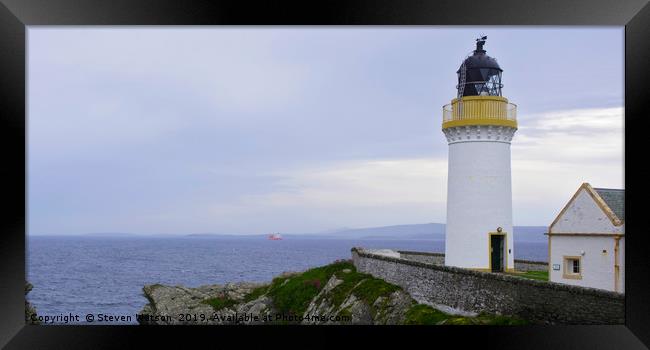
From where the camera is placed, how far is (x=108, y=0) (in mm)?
7023

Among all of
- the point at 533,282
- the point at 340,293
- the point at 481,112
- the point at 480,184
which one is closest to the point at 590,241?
the point at 533,282

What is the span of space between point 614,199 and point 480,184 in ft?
10.2

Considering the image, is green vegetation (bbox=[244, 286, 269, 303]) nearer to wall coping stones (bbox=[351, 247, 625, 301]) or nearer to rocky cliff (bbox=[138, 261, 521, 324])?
rocky cliff (bbox=[138, 261, 521, 324])

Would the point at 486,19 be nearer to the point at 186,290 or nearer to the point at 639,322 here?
the point at 639,322

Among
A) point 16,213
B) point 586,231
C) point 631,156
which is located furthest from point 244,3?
point 586,231

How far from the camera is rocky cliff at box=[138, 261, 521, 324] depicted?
48.3 feet

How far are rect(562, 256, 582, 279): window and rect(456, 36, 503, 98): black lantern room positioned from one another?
4786 mm

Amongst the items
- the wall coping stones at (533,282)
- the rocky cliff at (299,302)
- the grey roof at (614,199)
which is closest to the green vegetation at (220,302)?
the rocky cliff at (299,302)

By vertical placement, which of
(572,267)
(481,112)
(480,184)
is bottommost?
(572,267)

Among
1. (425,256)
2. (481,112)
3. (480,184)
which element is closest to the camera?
(480,184)

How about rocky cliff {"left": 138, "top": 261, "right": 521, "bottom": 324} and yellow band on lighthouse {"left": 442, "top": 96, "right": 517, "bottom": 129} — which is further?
rocky cliff {"left": 138, "top": 261, "right": 521, "bottom": 324}

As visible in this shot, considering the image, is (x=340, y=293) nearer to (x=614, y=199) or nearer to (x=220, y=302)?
(x=220, y=302)

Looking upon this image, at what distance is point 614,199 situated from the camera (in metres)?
12.2

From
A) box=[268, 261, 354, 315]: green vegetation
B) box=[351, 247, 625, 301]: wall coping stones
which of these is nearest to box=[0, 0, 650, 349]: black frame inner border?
box=[351, 247, 625, 301]: wall coping stones
